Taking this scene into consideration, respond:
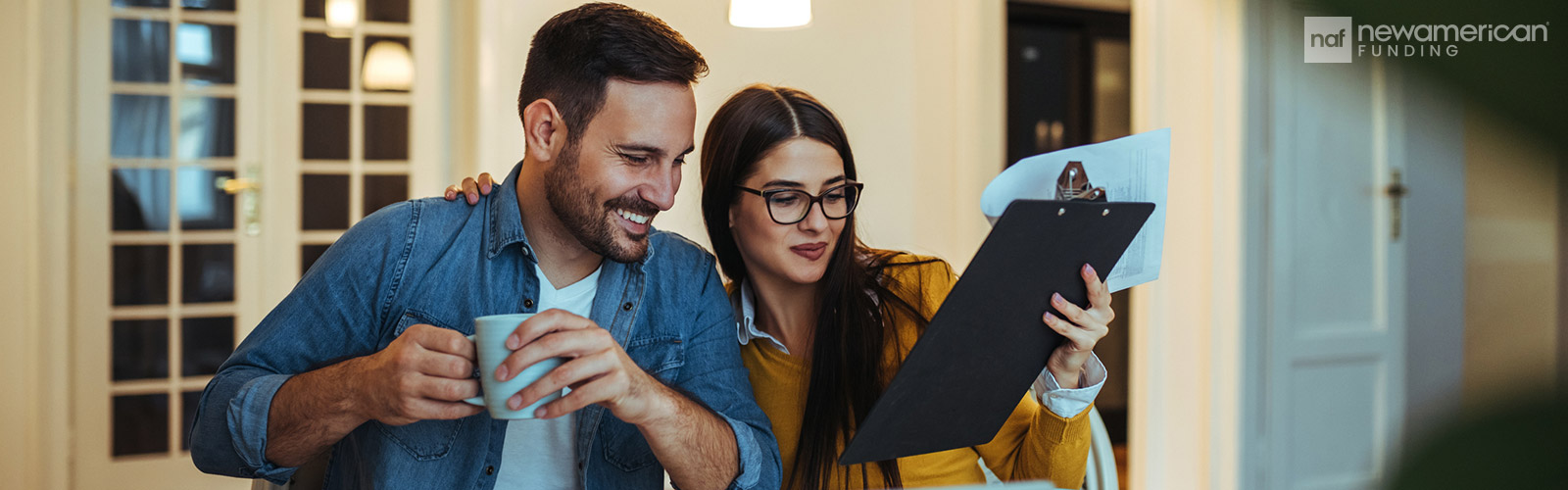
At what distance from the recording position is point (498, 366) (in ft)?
2.66

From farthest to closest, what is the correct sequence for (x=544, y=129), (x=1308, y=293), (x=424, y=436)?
(x=1308, y=293) < (x=544, y=129) < (x=424, y=436)

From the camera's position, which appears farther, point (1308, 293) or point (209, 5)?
point (209, 5)

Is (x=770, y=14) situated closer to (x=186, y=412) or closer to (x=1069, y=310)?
(x=1069, y=310)

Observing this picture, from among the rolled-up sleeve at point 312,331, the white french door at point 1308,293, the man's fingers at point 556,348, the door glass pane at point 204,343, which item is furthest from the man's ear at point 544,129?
the door glass pane at point 204,343

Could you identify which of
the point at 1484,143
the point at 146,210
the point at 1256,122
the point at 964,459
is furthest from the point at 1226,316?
the point at 146,210

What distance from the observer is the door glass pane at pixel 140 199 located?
291cm

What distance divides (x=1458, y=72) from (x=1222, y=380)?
9.19ft

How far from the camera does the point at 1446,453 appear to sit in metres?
0.12

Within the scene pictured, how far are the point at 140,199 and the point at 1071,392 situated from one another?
2.89m

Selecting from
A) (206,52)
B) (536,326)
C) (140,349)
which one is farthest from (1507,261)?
(140,349)

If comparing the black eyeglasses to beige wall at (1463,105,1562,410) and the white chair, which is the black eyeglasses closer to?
the white chair

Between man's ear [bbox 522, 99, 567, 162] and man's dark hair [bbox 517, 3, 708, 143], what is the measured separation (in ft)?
0.04

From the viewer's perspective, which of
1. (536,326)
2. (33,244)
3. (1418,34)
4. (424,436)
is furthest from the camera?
(33,244)

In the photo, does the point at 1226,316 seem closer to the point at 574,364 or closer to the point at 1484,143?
the point at 574,364
